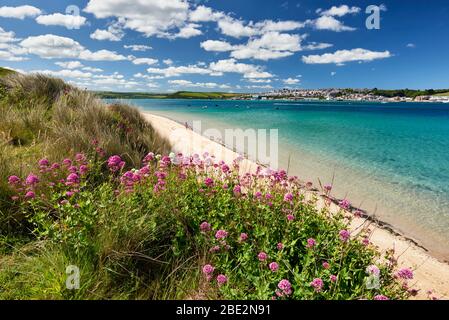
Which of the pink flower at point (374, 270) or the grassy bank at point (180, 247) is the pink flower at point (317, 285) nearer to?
the grassy bank at point (180, 247)

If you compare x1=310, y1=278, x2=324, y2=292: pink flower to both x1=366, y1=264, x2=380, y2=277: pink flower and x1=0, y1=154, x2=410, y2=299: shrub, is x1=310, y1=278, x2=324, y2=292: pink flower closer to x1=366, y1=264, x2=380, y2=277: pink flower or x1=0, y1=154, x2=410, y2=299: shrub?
x1=0, y1=154, x2=410, y2=299: shrub

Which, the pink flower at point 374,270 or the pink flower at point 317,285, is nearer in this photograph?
the pink flower at point 317,285

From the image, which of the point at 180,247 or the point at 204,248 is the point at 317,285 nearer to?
the point at 204,248

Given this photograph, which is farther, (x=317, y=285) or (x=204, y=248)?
(x=204, y=248)

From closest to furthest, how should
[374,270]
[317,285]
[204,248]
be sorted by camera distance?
[317,285] → [374,270] → [204,248]

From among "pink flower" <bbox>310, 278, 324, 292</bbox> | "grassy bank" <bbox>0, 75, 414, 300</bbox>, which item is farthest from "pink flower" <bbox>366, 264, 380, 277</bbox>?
"pink flower" <bbox>310, 278, 324, 292</bbox>

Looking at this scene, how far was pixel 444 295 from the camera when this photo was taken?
4887 mm

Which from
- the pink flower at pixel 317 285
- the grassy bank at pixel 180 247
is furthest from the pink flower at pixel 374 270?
the pink flower at pixel 317 285

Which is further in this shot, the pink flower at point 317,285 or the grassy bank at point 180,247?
the grassy bank at point 180,247

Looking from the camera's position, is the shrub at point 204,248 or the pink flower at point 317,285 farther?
the shrub at point 204,248

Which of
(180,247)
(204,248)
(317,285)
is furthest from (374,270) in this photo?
(180,247)

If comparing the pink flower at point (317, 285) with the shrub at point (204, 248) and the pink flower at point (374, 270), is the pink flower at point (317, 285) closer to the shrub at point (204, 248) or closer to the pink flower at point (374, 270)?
the shrub at point (204, 248)
